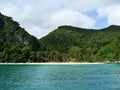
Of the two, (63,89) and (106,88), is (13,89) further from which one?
(106,88)

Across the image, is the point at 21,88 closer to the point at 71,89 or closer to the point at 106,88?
the point at 71,89

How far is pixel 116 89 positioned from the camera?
56.6 meters

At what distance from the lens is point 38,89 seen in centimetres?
5744

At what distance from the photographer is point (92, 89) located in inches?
2237

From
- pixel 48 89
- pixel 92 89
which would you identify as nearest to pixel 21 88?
pixel 48 89

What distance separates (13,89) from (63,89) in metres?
9.44

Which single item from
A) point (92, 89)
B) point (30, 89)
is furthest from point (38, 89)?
point (92, 89)

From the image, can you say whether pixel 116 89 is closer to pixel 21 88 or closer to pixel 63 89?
pixel 63 89

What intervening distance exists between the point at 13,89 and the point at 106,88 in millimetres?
17722

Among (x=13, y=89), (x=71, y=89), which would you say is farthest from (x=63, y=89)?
(x=13, y=89)

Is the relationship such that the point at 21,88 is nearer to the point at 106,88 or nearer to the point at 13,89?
the point at 13,89

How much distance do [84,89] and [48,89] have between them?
677 cm

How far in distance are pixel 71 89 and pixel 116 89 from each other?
27.4ft

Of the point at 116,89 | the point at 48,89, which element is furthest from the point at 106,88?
the point at 48,89
